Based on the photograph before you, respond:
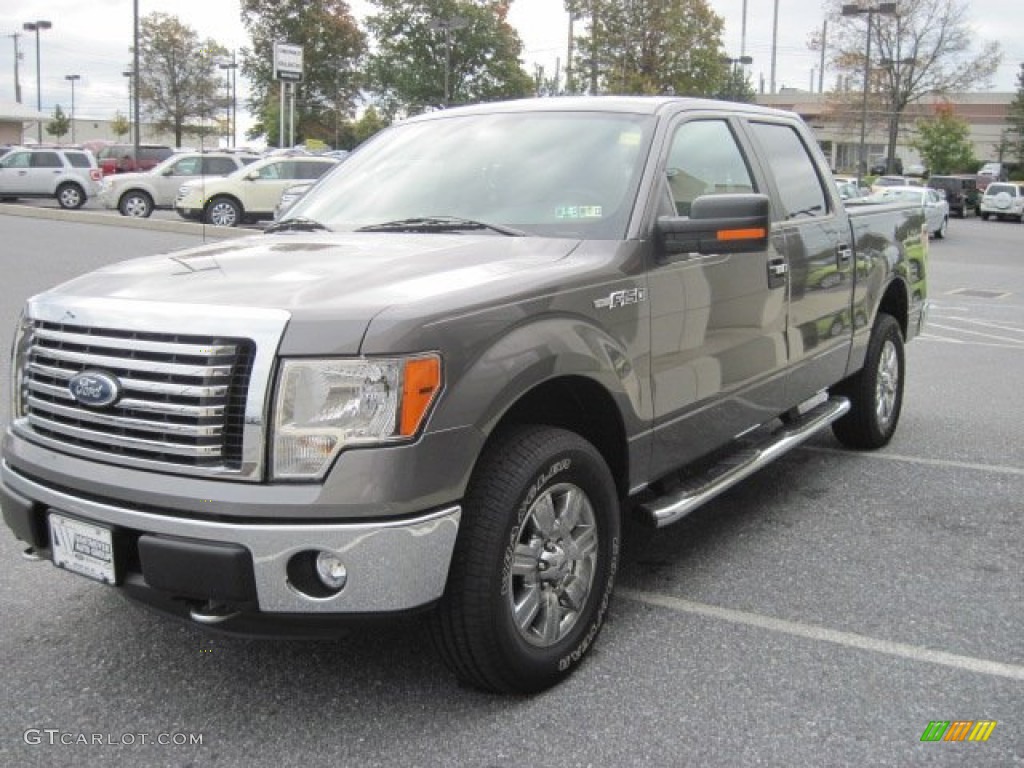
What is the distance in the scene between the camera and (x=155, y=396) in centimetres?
276

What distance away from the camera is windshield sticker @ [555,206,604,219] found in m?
3.70

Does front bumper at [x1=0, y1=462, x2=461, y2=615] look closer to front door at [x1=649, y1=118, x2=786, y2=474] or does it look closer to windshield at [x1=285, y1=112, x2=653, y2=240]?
front door at [x1=649, y1=118, x2=786, y2=474]

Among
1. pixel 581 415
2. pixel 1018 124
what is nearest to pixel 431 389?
pixel 581 415

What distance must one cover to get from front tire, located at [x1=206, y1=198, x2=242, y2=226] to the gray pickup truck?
20.5 metres

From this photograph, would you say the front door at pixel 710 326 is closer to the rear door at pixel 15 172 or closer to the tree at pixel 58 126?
the rear door at pixel 15 172

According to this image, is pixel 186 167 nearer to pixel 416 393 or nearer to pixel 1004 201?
pixel 416 393

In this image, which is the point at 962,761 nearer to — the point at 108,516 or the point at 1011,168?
the point at 108,516

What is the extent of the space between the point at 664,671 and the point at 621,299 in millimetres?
1220

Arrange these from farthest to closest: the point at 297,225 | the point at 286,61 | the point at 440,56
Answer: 1. the point at 440,56
2. the point at 286,61
3. the point at 297,225

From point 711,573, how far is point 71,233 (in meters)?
18.8

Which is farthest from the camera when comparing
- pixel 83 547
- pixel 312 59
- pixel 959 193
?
pixel 312 59

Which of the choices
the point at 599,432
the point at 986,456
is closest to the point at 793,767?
Answer: the point at 599,432

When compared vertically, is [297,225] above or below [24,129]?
below

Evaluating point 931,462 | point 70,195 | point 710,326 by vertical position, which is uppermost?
point 70,195
